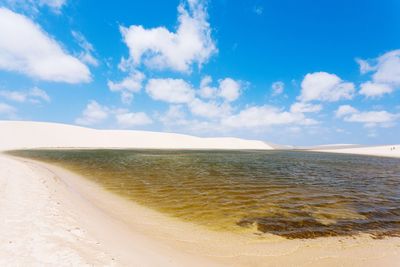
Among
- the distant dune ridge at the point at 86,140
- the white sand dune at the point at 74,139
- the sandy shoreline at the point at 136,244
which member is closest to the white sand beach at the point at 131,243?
the sandy shoreline at the point at 136,244

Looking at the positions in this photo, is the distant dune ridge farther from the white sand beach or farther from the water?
the white sand beach

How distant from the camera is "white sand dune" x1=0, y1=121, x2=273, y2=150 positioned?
7081 cm

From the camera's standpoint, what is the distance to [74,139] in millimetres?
81562

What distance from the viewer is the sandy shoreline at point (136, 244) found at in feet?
16.1

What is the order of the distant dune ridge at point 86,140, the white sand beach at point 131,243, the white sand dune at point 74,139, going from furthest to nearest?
the white sand dune at point 74,139 → the distant dune ridge at point 86,140 → the white sand beach at point 131,243

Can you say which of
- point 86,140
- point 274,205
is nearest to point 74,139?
point 86,140

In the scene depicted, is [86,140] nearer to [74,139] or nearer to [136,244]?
[74,139]

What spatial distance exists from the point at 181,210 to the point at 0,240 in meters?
6.35

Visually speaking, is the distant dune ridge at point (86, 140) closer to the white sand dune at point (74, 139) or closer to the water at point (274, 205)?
the white sand dune at point (74, 139)

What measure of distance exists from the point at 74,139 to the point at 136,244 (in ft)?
281

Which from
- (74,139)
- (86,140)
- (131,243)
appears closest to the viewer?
(131,243)

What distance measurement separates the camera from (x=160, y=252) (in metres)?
6.13

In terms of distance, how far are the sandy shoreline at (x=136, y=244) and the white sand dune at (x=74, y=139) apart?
68150 mm

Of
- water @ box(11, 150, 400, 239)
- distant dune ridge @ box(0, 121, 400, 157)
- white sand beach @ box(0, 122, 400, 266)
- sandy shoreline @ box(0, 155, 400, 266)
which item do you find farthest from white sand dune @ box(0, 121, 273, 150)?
sandy shoreline @ box(0, 155, 400, 266)
